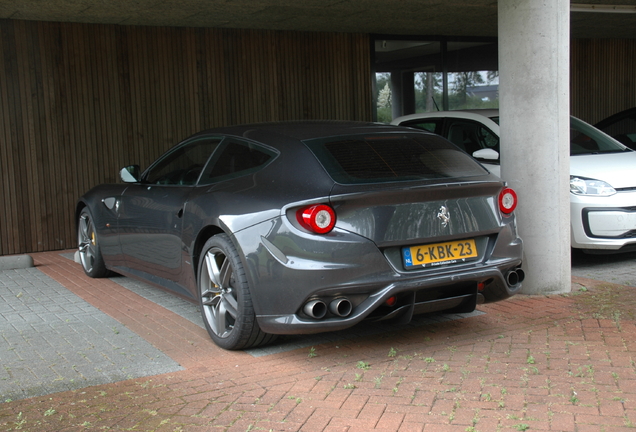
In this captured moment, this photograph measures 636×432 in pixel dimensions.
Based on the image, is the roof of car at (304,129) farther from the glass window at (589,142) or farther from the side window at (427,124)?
the glass window at (589,142)

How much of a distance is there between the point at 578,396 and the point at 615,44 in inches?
502

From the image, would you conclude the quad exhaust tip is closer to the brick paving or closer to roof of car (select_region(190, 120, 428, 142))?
the brick paving

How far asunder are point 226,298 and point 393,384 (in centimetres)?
127

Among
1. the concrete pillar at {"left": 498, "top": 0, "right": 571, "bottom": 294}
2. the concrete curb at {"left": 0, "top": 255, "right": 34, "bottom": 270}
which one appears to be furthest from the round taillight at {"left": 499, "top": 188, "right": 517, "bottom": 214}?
the concrete curb at {"left": 0, "top": 255, "right": 34, "bottom": 270}

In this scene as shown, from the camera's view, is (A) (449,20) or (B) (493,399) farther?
(A) (449,20)

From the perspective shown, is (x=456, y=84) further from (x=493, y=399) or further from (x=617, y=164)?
(x=493, y=399)

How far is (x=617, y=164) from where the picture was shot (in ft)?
23.6

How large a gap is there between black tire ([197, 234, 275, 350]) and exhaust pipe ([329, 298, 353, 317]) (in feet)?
1.87

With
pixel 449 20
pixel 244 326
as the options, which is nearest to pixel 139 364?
pixel 244 326

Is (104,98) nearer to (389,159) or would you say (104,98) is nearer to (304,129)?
(304,129)

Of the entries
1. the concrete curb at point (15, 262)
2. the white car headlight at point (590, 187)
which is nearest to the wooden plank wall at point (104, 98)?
the concrete curb at point (15, 262)

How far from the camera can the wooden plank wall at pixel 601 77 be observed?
14266mm

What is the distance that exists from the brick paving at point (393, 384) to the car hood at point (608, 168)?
1967 millimetres

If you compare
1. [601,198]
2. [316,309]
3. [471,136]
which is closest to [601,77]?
[471,136]
